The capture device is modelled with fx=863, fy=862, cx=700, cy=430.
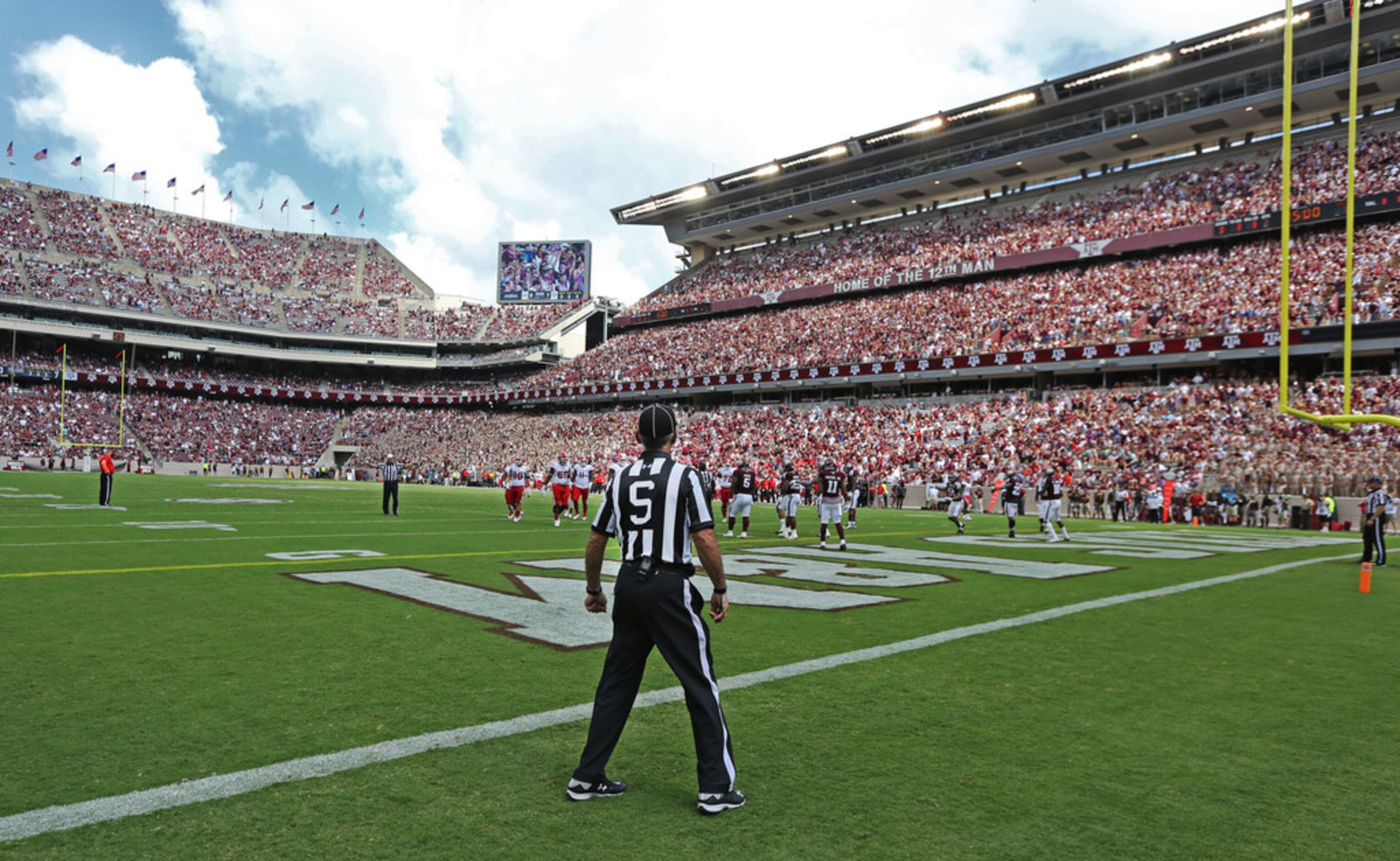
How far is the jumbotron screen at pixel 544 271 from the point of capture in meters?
81.0

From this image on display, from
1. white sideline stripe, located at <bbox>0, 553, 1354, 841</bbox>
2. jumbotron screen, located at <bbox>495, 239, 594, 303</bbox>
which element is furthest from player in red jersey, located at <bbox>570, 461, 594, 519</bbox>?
jumbotron screen, located at <bbox>495, 239, 594, 303</bbox>

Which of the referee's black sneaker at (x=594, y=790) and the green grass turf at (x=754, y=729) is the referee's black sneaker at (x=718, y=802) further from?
the referee's black sneaker at (x=594, y=790)

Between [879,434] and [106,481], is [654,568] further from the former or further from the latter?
[879,434]

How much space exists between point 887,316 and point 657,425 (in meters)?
51.3

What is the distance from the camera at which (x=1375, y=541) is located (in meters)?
14.8

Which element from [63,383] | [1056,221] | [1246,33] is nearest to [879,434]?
[1056,221]

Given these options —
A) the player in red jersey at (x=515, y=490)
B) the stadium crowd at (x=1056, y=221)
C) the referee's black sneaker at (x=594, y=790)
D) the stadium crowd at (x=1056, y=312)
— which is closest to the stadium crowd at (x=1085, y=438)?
the stadium crowd at (x=1056, y=312)

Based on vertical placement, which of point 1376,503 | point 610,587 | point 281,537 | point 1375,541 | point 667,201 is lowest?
point 281,537

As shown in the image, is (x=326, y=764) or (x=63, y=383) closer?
(x=326, y=764)

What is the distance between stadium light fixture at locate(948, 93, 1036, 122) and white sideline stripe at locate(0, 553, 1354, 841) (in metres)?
51.6

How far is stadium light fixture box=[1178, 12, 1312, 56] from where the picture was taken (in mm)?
41031

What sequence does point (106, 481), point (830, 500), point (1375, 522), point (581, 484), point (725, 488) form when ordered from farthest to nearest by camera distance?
point (725, 488) < point (581, 484) < point (106, 481) < point (830, 500) < point (1375, 522)

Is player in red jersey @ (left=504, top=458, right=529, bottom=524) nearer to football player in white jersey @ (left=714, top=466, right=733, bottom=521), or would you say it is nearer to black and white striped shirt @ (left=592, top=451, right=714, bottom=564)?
football player in white jersey @ (left=714, top=466, right=733, bottom=521)

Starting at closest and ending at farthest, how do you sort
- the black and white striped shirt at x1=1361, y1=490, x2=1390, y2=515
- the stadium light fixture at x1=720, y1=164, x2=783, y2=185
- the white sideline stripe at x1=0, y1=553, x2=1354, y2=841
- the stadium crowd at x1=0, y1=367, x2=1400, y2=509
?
1. the white sideline stripe at x1=0, y1=553, x2=1354, y2=841
2. the black and white striped shirt at x1=1361, y1=490, x2=1390, y2=515
3. the stadium crowd at x1=0, y1=367, x2=1400, y2=509
4. the stadium light fixture at x1=720, y1=164, x2=783, y2=185
